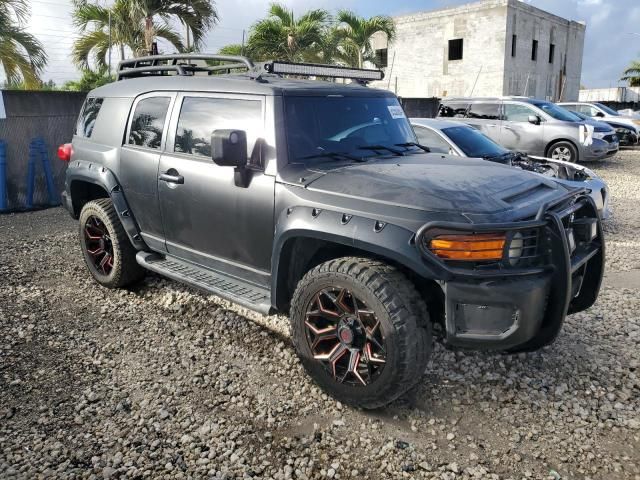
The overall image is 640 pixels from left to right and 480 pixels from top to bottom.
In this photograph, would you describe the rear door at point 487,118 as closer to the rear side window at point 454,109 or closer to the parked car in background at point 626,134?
the rear side window at point 454,109

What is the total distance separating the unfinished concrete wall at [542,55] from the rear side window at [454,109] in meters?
15.6

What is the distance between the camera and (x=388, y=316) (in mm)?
2826

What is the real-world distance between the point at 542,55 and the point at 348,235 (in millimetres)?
33712

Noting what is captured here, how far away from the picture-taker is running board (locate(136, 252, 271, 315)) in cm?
354

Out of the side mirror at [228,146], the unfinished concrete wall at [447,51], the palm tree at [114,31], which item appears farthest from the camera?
the unfinished concrete wall at [447,51]

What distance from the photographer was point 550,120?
12750 millimetres

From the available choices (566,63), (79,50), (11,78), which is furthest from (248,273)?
(566,63)

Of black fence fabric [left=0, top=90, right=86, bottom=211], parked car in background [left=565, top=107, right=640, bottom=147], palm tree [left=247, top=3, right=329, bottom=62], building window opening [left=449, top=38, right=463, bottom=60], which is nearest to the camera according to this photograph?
black fence fabric [left=0, top=90, right=86, bottom=211]

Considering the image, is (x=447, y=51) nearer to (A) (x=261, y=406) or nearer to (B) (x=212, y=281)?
(B) (x=212, y=281)

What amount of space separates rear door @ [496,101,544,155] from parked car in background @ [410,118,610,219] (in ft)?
16.7

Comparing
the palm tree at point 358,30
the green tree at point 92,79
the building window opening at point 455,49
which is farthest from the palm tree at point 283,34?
the building window opening at point 455,49

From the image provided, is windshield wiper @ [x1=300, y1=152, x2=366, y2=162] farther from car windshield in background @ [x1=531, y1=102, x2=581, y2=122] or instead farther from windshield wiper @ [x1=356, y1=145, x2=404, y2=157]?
car windshield in background @ [x1=531, y1=102, x2=581, y2=122]

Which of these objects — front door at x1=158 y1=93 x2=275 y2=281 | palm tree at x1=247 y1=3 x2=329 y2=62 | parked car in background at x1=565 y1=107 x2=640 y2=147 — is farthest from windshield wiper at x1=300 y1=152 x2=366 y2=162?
parked car in background at x1=565 y1=107 x2=640 y2=147

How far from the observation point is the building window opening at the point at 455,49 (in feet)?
101
